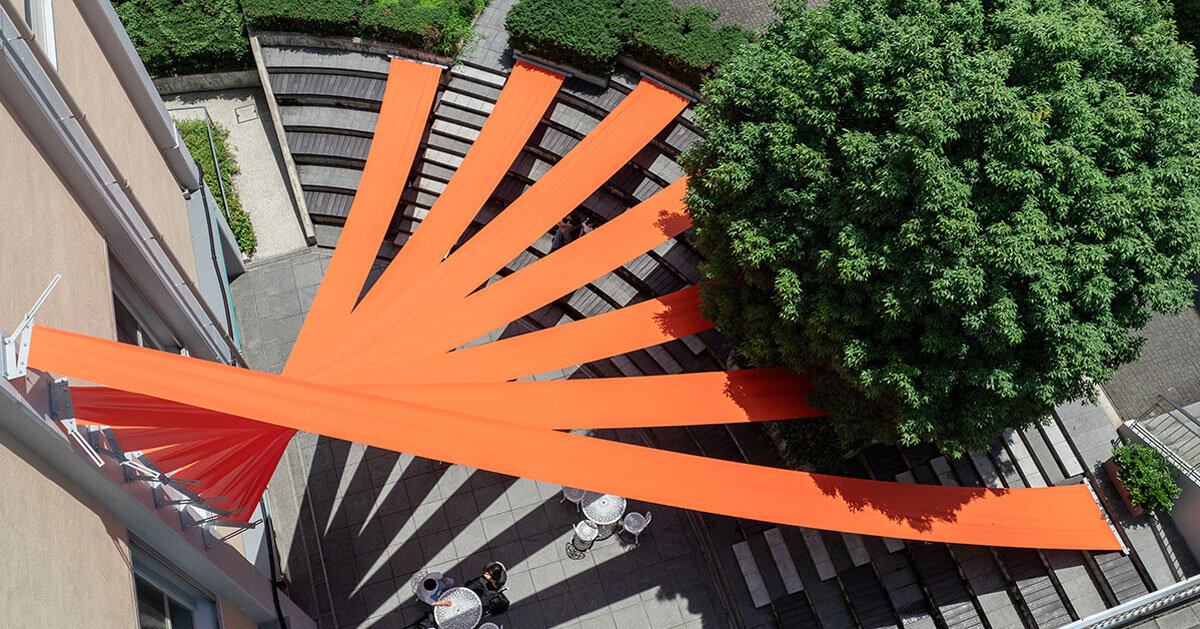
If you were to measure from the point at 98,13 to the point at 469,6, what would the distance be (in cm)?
1011

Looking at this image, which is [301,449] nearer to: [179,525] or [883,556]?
[179,525]

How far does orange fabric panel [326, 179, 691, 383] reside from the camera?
15898 millimetres

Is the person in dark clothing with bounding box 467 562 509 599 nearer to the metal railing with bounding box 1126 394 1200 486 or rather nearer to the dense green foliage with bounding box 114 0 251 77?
the metal railing with bounding box 1126 394 1200 486

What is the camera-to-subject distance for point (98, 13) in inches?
683

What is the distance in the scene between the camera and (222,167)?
79.8 feet

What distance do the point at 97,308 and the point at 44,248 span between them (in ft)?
5.69

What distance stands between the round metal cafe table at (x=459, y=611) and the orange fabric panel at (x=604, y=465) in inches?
226

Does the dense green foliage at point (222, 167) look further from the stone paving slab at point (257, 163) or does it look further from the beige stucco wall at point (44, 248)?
the beige stucco wall at point (44, 248)

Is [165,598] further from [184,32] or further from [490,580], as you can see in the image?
[184,32]

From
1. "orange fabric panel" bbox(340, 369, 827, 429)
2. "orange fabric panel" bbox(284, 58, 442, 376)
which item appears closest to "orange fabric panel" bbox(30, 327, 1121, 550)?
"orange fabric panel" bbox(340, 369, 827, 429)

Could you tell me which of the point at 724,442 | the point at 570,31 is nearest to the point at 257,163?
the point at 570,31

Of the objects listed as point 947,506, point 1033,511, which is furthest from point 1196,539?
point 947,506

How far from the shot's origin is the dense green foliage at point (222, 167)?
23406 millimetres

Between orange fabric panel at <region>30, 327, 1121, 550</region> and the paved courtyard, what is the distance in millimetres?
4985
